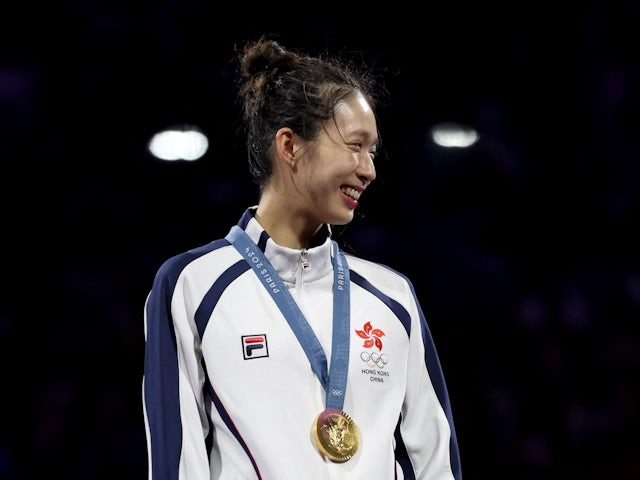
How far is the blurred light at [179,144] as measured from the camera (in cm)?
260

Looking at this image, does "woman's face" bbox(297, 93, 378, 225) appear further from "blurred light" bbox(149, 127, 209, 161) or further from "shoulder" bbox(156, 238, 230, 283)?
"blurred light" bbox(149, 127, 209, 161)

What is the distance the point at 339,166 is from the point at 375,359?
358 mm

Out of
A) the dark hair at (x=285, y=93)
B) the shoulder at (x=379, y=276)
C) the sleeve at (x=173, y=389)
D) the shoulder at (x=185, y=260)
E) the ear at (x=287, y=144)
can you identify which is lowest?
the sleeve at (x=173, y=389)

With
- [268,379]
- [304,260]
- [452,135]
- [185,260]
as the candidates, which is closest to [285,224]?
[304,260]

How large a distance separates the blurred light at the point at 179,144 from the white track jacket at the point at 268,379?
39.2 inches

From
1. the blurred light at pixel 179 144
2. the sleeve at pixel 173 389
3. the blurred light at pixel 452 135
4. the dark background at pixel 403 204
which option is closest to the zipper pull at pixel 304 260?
the sleeve at pixel 173 389

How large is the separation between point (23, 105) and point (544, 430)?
1953 millimetres

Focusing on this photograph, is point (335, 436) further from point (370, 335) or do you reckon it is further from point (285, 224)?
point (285, 224)

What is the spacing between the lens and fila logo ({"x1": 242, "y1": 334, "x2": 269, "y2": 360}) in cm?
148

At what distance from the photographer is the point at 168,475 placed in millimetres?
1392

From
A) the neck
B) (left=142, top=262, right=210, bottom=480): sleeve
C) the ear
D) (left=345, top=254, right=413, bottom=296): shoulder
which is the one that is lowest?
(left=142, top=262, right=210, bottom=480): sleeve

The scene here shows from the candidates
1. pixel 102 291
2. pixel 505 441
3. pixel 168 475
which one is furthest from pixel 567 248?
pixel 168 475

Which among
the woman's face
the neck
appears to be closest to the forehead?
the woman's face

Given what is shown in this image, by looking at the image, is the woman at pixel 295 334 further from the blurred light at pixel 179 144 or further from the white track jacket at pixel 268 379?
the blurred light at pixel 179 144
